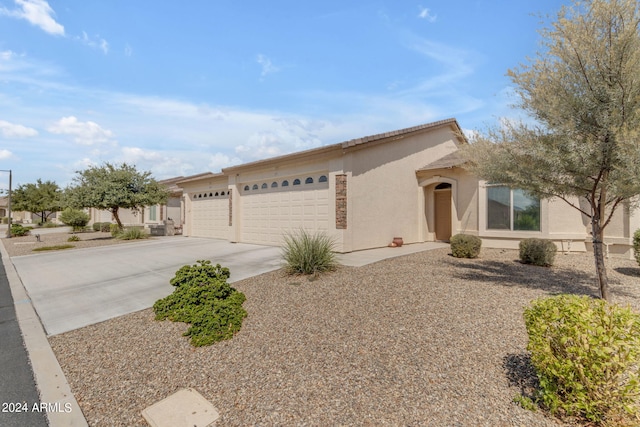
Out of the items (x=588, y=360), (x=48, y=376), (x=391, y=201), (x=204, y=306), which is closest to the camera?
(x=588, y=360)

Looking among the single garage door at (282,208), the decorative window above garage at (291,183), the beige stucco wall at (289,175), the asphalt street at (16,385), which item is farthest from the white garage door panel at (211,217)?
the asphalt street at (16,385)

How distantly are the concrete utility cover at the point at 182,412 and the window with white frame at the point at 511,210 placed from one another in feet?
38.2

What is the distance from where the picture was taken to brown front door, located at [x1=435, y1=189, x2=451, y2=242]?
14.4m

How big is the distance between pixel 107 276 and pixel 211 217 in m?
9.17

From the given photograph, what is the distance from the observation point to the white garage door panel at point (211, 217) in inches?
655

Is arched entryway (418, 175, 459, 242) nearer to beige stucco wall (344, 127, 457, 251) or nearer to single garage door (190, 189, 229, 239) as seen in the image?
beige stucco wall (344, 127, 457, 251)

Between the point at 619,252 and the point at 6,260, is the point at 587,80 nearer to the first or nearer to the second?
the point at 619,252

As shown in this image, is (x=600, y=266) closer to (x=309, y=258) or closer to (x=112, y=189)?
(x=309, y=258)

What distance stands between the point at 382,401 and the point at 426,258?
7249 millimetres

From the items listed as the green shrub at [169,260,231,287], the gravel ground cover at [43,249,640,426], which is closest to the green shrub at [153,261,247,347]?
the green shrub at [169,260,231,287]

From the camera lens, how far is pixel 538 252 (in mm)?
8781

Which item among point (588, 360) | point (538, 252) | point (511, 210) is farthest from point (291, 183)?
point (588, 360)

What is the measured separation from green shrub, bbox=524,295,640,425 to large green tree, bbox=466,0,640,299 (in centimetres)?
336

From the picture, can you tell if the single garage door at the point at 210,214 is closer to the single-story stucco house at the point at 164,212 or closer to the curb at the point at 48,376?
Answer: the single-story stucco house at the point at 164,212
